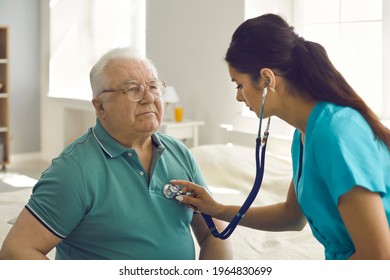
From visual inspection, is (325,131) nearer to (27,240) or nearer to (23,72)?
(27,240)

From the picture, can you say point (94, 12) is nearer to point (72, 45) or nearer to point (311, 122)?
point (72, 45)

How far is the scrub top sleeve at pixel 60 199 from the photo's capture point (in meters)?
1.33

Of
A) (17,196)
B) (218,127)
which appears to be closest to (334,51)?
(218,127)

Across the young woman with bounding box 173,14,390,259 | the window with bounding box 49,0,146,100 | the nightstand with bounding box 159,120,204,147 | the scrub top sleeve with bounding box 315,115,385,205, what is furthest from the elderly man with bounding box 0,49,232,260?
the window with bounding box 49,0,146,100

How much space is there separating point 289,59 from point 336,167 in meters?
0.25

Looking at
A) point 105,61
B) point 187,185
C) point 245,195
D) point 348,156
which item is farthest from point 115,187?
point 245,195

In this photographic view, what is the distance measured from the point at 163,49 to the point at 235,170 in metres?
2.11

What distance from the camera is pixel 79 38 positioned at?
20.5 feet

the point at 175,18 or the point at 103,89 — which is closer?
the point at 103,89

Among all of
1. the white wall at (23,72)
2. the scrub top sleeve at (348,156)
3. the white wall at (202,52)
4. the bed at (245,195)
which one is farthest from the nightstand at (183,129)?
the scrub top sleeve at (348,156)

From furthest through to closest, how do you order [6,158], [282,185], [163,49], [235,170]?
1. [6,158]
2. [163,49]
3. [235,170]
4. [282,185]

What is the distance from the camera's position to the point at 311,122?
1225 mm

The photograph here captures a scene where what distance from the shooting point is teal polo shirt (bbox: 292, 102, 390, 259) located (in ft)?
3.62

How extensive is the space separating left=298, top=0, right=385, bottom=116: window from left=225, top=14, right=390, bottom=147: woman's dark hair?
2.60 m
